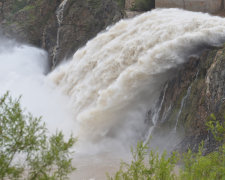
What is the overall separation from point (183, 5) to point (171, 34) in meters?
5.63

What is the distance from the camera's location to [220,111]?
21.6ft

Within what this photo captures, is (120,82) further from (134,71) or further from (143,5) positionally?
(143,5)

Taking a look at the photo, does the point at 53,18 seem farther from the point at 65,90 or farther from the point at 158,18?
the point at 158,18

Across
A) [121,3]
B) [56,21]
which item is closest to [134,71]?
[121,3]

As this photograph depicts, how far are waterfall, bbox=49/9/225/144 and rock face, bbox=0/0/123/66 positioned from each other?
15.6 ft

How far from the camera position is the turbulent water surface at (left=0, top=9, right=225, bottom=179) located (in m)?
8.30

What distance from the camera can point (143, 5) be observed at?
15734 millimetres

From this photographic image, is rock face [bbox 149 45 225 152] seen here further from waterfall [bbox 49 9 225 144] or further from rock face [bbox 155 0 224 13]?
rock face [bbox 155 0 224 13]

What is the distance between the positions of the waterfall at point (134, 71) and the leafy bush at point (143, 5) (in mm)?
4389

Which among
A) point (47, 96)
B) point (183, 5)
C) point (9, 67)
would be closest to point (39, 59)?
point (9, 67)

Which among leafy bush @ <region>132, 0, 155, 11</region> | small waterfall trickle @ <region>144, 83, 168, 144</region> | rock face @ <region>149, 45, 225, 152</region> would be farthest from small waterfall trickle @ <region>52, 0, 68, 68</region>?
rock face @ <region>149, 45, 225, 152</region>

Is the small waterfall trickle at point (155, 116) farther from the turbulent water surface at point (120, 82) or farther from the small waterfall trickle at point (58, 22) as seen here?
the small waterfall trickle at point (58, 22)

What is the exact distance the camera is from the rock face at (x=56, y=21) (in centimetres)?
1617

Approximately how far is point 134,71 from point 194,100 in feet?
7.11
